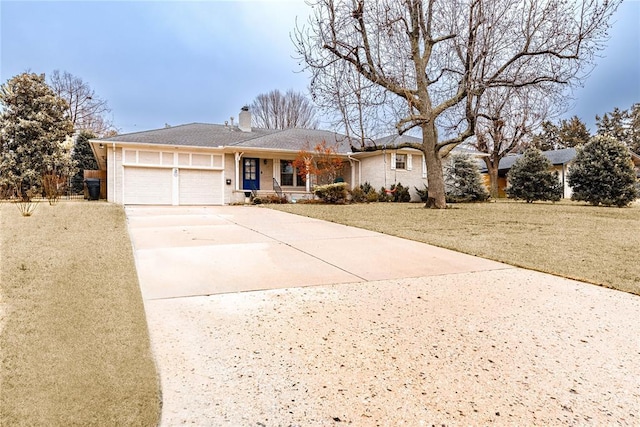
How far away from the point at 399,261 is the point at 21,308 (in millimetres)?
4484

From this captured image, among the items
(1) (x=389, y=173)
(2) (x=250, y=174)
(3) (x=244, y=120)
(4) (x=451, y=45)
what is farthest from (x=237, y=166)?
(4) (x=451, y=45)

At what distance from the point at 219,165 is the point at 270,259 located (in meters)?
14.1

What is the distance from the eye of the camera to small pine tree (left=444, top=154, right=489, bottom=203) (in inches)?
758

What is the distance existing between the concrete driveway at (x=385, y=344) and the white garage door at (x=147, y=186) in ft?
44.2

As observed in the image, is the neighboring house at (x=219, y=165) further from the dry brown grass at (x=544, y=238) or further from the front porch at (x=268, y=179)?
the dry brown grass at (x=544, y=238)

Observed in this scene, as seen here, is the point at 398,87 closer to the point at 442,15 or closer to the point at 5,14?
the point at 442,15

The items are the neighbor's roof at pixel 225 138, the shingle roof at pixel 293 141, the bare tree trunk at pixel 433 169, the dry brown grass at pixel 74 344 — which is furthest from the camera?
the shingle roof at pixel 293 141

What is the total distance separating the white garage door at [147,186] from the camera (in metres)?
17.1

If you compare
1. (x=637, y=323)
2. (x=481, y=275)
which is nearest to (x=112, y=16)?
(x=481, y=275)

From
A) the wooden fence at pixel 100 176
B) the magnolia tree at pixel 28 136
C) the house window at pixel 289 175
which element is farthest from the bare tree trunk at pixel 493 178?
the magnolia tree at pixel 28 136

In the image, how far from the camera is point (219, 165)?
18.7 meters

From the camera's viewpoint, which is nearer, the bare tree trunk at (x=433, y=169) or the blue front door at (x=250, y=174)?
the bare tree trunk at (x=433, y=169)

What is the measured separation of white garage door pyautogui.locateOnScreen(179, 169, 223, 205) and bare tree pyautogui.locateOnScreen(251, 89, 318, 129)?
63.3ft

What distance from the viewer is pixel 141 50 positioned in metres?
16.4
